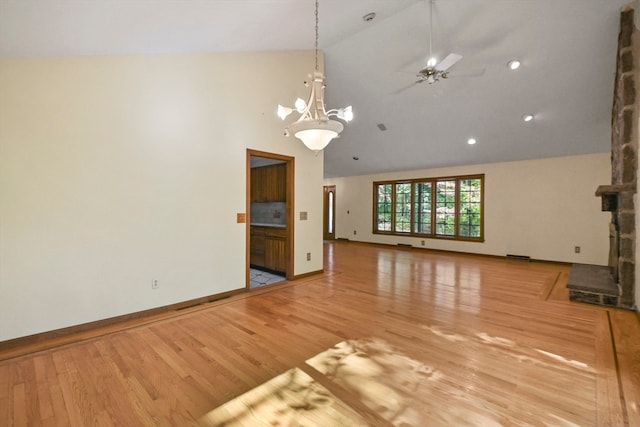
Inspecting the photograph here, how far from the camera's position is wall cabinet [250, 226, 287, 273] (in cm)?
520

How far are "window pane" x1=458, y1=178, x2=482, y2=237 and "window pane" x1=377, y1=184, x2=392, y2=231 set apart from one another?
7.19 feet

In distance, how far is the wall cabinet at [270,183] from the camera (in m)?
5.46

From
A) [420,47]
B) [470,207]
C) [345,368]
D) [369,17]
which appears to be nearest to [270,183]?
[369,17]

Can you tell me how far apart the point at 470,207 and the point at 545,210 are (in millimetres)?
1609

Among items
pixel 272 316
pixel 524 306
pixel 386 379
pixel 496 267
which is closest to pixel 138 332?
pixel 272 316

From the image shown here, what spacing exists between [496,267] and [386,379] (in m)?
5.21

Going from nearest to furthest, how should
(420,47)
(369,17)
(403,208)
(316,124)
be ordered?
(316,124) < (369,17) < (420,47) < (403,208)

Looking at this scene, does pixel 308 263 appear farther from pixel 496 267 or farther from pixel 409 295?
pixel 496 267

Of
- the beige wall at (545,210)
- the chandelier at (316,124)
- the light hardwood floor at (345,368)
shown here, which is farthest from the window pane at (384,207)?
the chandelier at (316,124)

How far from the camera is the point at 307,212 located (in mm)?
5152

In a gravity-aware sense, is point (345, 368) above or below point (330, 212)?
below

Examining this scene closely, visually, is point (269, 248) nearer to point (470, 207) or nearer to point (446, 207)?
point (446, 207)

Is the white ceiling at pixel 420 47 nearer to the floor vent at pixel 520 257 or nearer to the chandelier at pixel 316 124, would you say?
the chandelier at pixel 316 124

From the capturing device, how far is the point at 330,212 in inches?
440
